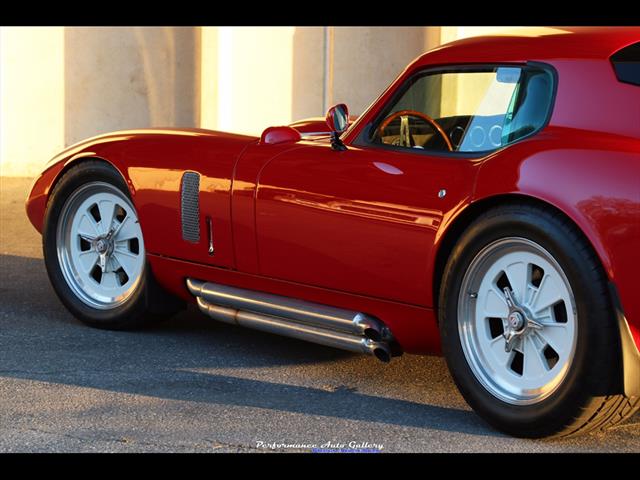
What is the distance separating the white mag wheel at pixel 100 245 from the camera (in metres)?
6.20

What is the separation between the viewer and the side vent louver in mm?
5707

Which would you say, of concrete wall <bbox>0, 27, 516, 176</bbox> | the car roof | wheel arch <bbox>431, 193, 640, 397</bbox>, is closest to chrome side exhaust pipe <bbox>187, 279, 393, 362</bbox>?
wheel arch <bbox>431, 193, 640, 397</bbox>

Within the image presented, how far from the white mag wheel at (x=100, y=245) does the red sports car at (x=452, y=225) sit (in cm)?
4

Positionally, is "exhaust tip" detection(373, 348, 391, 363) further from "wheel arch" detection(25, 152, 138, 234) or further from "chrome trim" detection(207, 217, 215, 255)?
"wheel arch" detection(25, 152, 138, 234)

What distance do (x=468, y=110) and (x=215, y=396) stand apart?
1593 mm

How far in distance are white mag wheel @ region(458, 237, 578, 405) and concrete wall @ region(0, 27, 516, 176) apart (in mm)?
8795

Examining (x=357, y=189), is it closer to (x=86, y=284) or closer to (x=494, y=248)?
(x=494, y=248)

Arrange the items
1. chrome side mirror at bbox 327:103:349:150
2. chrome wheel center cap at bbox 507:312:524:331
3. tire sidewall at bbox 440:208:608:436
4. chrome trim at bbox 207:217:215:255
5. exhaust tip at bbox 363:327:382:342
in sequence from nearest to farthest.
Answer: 1. tire sidewall at bbox 440:208:608:436
2. chrome wheel center cap at bbox 507:312:524:331
3. exhaust tip at bbox 363:327:382:342
4. chrome side mirror at bbox 327:103:349:150
5. chrome trim at bbox 207:217:215:255

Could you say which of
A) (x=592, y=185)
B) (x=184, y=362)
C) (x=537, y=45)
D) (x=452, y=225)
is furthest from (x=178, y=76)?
(x=592, y=185)

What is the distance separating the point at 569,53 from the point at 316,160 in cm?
121

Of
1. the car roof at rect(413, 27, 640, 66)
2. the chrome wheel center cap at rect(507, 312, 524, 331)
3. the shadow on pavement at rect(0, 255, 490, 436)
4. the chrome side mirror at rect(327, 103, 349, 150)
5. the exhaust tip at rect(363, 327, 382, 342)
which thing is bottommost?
the shadow on pavement at rect(0, 255, 490, 436)
